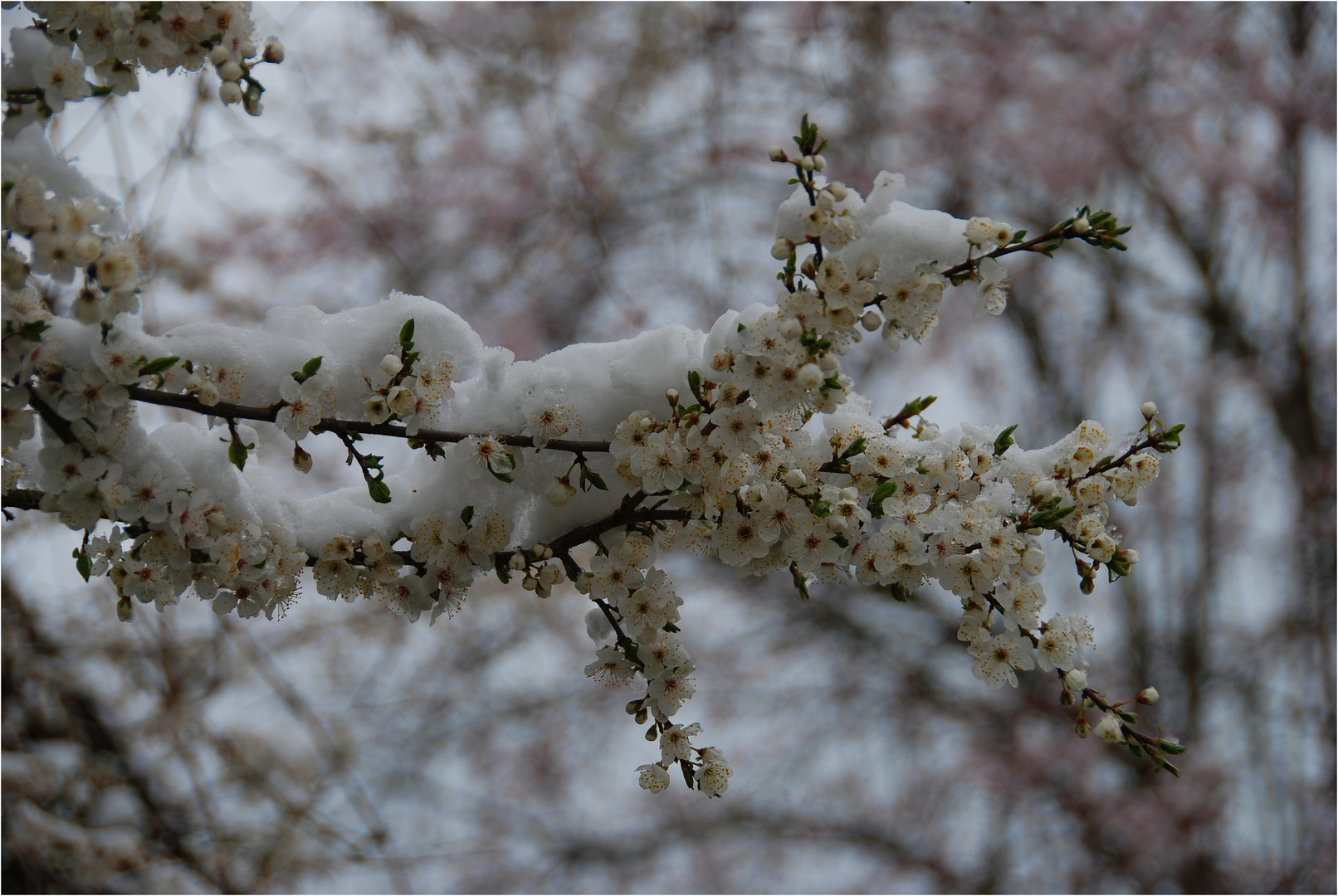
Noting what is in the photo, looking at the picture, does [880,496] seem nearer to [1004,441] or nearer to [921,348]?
[1004,441]

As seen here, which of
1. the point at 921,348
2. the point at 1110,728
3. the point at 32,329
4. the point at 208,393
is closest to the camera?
the point at 32,329

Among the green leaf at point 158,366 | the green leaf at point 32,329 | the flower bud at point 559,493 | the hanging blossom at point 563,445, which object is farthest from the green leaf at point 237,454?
the flower bud at point 559,493

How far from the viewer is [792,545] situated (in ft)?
3.78

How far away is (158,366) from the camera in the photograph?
1046mm

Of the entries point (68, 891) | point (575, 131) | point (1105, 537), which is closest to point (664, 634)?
point (1105, 537)

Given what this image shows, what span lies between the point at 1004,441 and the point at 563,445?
0.57m

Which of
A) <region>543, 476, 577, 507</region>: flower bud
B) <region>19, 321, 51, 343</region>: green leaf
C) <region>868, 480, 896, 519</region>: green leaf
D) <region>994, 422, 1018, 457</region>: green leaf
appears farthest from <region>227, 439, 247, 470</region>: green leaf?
<region>994, 422, 1018, 457</region>: green leaf

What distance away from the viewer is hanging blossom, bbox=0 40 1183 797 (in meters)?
1.03

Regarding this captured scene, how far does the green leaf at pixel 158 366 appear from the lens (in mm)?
1044

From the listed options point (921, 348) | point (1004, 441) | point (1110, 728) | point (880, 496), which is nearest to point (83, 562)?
point (880, 496)

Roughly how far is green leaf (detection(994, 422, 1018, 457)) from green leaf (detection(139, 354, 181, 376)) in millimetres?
996

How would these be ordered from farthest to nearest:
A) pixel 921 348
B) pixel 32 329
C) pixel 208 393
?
pixel 921 348 → pixel 208 393 → pixel 32 329

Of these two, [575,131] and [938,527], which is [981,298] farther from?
[575,131]

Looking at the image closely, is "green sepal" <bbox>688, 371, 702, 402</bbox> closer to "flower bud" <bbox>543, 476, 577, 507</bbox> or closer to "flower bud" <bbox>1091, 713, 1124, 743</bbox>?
"flower bud" <bbox>543, 476, 577, 507</bbox>
